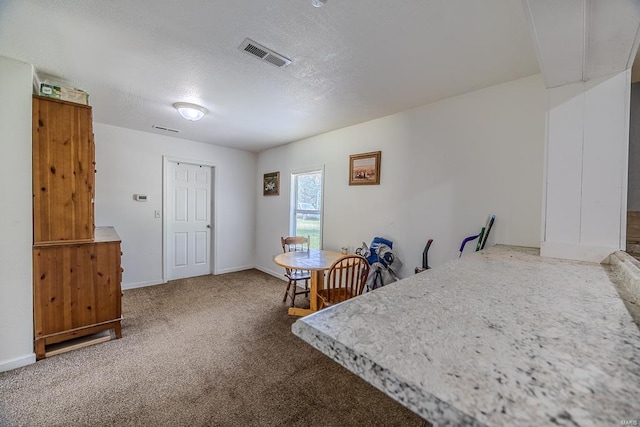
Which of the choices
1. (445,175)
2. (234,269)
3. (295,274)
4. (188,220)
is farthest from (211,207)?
(445,175)

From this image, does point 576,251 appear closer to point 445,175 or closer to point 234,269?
point 445,175

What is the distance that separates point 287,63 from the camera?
191 centimetres

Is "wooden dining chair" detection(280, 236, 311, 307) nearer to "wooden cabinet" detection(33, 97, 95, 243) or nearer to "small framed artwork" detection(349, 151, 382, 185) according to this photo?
"small framed artwork" detection(349, 151, 382, 185)

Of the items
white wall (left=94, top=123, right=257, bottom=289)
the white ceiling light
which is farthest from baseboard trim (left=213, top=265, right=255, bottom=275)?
the white ceiling light

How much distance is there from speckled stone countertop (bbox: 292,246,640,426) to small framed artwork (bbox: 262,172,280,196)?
12.8ft

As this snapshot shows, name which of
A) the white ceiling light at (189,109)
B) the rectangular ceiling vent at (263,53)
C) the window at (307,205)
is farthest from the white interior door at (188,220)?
the rectangular ceiling vent at (263,53)

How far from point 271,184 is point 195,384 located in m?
3.45

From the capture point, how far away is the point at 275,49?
1.76 metres

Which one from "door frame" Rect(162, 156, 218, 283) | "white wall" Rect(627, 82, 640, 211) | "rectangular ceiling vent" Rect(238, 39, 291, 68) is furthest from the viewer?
"door frame" Rect(162, 156, 218, 283)

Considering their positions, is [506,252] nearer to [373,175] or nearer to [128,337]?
[373,175]

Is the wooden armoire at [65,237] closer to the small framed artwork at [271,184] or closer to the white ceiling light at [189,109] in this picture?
the white ceiling light at [189,109]

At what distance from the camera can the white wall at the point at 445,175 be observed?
2047 mm

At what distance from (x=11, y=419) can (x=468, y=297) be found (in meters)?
2.56

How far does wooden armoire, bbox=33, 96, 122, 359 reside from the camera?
2.03 m
